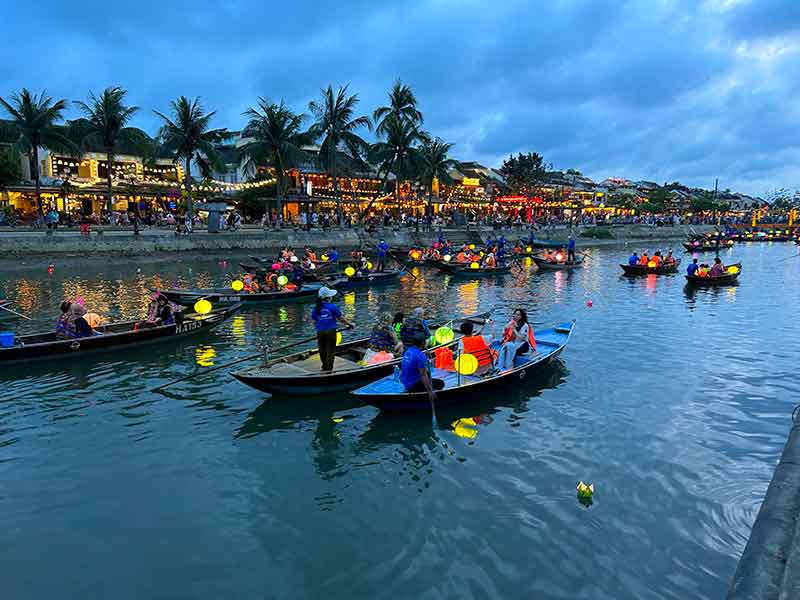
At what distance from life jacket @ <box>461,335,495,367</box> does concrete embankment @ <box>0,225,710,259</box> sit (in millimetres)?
33652

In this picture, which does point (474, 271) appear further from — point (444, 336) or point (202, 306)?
point (444, 336)

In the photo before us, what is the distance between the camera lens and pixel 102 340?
14820 millimetres

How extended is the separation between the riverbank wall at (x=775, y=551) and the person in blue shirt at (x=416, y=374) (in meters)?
5.43

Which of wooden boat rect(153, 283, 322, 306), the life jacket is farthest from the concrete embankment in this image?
the life jacket

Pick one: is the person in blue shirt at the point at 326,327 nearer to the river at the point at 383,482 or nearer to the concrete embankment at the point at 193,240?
the river at the point at 383,482

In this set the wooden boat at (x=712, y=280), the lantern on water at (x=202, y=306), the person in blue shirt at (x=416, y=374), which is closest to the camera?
the person in blue shirt at (x=416, y=374)

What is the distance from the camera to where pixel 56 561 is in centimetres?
664

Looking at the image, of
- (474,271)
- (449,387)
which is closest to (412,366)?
(449,387)

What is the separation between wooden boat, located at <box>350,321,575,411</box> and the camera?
405 inches

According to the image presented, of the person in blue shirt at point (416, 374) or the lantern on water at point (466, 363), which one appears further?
the lantern on water at point (466, 363)

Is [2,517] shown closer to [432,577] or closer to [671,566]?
[432,577]

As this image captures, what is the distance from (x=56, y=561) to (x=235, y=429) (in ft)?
13.3

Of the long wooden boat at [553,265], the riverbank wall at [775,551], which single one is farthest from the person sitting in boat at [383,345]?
the long wooden boat at [553,265]

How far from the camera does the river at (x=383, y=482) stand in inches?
252
